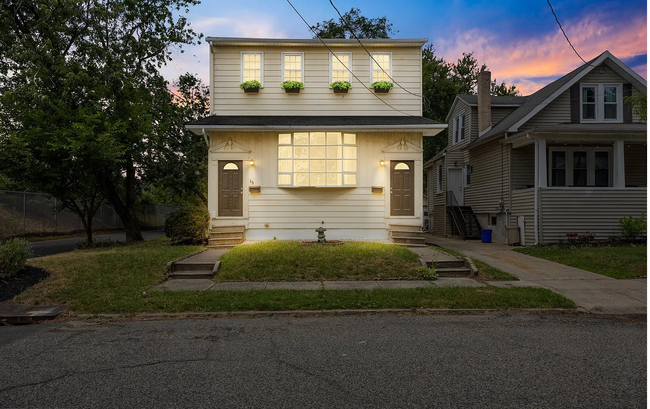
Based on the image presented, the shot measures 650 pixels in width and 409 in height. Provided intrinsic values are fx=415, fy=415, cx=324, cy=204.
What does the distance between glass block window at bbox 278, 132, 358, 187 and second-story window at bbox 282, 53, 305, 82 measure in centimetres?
234

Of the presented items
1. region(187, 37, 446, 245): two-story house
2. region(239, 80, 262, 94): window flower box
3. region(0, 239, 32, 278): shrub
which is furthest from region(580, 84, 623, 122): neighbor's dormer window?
region(0, 239, 32, 278): shrub

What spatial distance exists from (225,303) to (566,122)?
17107mm

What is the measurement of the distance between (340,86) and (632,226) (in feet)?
37.9

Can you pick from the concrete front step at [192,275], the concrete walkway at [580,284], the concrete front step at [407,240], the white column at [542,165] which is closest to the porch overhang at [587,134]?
the white column at [542,165]

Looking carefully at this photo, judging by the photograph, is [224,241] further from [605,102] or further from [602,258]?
[605,102]

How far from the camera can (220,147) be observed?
1409 cm

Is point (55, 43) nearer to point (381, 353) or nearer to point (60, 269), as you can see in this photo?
point (60, 269)

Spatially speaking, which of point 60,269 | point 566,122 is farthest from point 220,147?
point 566,122

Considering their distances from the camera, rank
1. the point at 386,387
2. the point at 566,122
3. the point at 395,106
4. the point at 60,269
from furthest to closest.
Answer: the point at 566,122, the point at 395,106, the point at 60,269, the point at 386,387

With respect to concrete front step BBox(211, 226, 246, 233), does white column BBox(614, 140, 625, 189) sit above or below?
above

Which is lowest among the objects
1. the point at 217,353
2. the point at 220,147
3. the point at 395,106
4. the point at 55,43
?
the point at 217,353

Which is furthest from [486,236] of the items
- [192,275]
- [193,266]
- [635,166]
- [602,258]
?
[192,275]

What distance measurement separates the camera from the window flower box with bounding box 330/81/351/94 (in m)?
14.6

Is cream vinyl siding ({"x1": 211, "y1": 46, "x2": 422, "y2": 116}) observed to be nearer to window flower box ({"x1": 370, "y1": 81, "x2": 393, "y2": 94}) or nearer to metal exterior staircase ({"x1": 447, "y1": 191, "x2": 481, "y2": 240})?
window flower box ({"x1": 370, "y1": 81, "x2": 393, "y2": 94})
